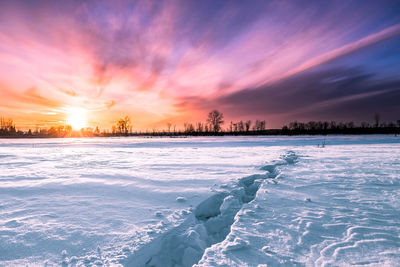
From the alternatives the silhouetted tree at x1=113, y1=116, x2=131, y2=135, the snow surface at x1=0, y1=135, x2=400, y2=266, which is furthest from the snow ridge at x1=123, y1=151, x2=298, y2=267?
the silhouetted tree at x1=113, y1=116, x2=131, y2=135

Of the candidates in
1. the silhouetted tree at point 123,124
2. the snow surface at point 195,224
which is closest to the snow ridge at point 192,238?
the snow surface at point 195,224

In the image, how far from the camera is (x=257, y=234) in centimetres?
243

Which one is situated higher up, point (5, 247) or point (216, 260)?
point (5, 247)

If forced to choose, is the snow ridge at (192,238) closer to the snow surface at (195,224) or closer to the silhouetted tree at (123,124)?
the snow surface at (195,224)

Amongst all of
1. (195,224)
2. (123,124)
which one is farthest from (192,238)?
(123,124)

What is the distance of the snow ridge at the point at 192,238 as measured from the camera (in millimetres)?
2080

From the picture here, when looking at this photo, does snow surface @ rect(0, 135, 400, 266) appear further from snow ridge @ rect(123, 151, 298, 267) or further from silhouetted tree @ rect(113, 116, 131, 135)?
silhouetted tree @ rect(113, 116, 131, 135)

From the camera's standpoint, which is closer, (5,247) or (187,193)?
(5,247)

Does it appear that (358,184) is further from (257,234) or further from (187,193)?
(187,193)

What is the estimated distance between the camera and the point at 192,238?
2432 millimetres

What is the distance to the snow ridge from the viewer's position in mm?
2080

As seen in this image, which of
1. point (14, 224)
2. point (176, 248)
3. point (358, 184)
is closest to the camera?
point (176, 248)

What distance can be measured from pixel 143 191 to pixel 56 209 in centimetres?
149

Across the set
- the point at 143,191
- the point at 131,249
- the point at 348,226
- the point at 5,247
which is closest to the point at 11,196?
the point at 5,247
